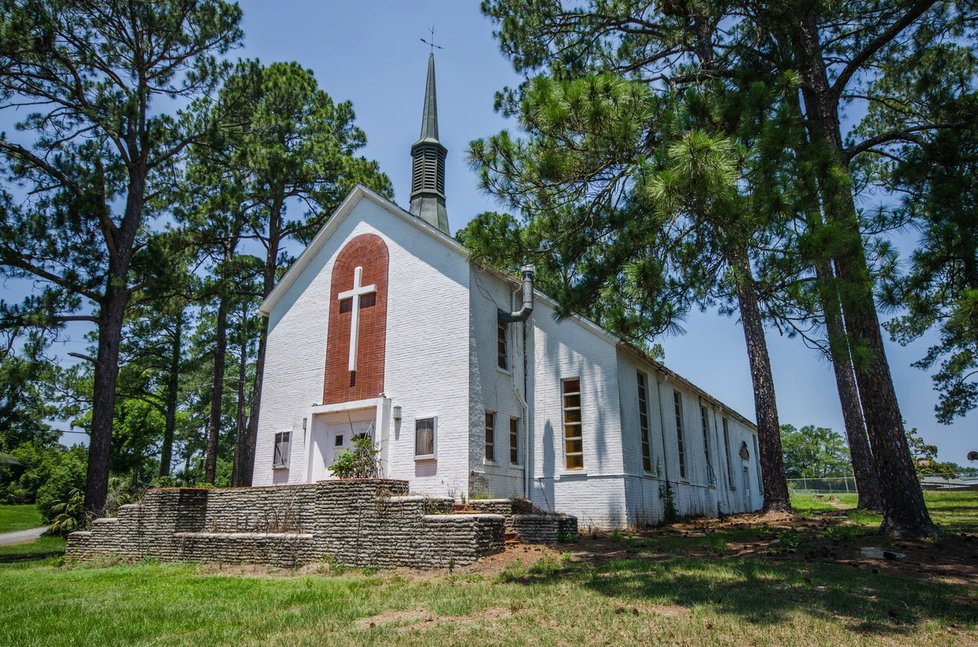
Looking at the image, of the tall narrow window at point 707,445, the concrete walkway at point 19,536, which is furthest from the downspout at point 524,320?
the concrete walkway at point 19,536

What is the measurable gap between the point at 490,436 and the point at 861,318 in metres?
8.47

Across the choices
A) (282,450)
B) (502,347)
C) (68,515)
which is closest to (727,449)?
(502,347)

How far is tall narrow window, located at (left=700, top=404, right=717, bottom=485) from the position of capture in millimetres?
20609

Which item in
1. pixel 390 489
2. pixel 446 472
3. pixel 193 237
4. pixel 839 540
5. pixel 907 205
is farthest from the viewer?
pixel 193 237

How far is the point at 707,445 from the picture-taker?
69.7 feet

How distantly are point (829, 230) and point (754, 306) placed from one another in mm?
8048

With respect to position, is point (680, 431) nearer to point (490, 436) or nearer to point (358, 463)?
point (490, 436)

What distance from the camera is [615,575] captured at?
307 inches

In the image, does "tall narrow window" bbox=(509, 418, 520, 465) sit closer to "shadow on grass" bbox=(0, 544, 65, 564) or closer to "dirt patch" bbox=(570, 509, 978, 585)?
"dirt patch" bbox=(570, 509, 978, 585)

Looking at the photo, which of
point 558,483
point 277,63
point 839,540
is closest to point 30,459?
point 277,63

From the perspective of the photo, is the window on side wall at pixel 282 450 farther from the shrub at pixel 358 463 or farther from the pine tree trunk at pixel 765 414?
the pine tree trunk at pixel 765 414

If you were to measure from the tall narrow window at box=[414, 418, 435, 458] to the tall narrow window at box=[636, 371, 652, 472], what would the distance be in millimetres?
5502

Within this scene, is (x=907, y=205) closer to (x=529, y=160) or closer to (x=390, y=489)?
(x=529, y=160)

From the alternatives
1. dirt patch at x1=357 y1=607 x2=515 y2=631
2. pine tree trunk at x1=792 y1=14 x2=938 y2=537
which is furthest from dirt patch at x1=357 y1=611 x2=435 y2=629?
pine tree trunk at x1=792 y1=14 x2=938 y2=537
